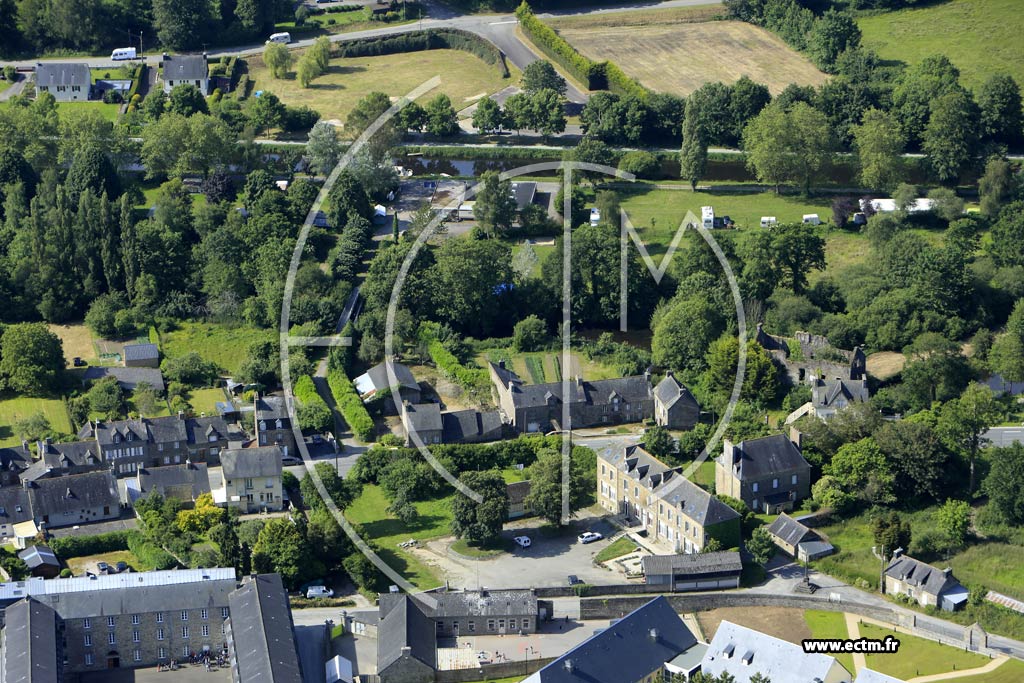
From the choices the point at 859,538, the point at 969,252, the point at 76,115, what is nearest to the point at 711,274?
the point at 969,252

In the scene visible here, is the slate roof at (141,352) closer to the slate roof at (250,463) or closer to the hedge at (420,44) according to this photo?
the slate roof at (250,463)

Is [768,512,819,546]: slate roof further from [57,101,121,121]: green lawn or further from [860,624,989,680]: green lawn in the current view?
[57,101,121,121]: green lawn

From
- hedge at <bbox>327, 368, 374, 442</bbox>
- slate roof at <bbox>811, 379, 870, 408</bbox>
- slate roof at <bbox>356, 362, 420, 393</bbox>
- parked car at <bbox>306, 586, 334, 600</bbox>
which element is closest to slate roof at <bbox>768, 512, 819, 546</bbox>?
slate roof at <bbox>811, 379, 870, 408</bbox>

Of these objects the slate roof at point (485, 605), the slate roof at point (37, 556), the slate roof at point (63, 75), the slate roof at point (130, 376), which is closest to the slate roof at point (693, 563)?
the slate roof at point (485, 605)

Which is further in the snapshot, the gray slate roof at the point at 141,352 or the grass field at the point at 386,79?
the grass field at the point at 386,79

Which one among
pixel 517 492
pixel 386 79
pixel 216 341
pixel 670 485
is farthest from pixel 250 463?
pixel 386 79

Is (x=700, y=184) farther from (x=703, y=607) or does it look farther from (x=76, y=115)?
(x=703, y=607)
